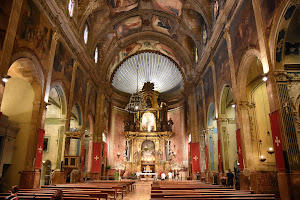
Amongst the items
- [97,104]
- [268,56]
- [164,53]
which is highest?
[164,53]

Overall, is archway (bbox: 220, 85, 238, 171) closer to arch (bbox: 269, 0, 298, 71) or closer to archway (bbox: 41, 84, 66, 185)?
arch (bbox: 269, 0, 298, 71)

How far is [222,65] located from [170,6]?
814 centimetres

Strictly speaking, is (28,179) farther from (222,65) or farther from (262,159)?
(222,65)

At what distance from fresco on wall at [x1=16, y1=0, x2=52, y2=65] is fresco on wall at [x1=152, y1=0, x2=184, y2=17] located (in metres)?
10.3

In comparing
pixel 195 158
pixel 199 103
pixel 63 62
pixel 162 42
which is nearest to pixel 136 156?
pixel 195 158

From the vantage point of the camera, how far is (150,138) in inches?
1049

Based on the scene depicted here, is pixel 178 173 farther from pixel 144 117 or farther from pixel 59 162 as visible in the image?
pixel 59 162

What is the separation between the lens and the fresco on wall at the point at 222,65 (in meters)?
12.5

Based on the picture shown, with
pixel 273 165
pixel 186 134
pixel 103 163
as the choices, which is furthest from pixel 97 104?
pixel 273 165

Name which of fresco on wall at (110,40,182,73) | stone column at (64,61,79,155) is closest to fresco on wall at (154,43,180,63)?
fresco on wall at (110,40,182,73)

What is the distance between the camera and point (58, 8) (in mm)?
11453

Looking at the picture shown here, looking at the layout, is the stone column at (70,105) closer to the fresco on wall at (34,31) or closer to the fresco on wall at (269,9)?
the fresco on wall at (34,31)

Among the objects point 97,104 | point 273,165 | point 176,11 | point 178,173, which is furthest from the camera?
point 178,173

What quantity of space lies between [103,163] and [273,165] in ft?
47.3
